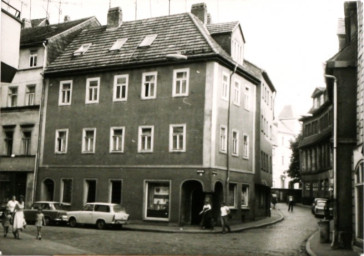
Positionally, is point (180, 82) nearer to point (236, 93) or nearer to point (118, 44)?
point (236, 93)

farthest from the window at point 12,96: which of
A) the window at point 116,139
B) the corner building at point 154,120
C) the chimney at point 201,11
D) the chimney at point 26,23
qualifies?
the chimney at point 201,11

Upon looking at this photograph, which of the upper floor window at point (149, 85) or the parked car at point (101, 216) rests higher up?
the upper floor window at point (149, 85)

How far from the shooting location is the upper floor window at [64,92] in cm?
2902

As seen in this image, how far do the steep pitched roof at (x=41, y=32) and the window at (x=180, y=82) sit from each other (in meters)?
9.11

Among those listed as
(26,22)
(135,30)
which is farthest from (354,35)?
(26,22)

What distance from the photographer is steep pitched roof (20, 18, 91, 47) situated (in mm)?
30406

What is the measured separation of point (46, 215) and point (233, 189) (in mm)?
9625

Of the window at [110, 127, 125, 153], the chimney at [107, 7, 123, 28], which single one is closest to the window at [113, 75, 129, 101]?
the window at [110, 127, 125, 153]

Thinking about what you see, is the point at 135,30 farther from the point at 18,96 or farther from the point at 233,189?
the point at 233,189

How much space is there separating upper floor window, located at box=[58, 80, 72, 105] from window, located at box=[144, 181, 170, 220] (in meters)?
7.17

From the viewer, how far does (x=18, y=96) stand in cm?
3044

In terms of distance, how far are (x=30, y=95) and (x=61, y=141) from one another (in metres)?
3.62

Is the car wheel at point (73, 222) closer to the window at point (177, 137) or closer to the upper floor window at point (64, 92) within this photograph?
the window at point (177, 137)

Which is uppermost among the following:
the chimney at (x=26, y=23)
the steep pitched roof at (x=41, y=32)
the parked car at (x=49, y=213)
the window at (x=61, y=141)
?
the chimney at (x=26, y=23)
